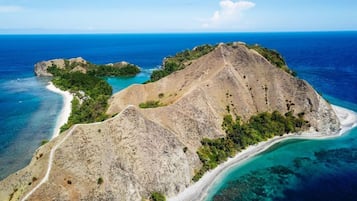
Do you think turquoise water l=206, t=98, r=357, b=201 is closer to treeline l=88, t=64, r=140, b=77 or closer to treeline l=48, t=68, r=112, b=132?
treeline l=48, t=68, r=112, b=132

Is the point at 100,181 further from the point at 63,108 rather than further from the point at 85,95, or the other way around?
the point at 85,95

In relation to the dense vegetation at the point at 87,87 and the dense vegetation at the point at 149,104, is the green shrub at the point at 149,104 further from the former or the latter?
the dense vegetation at the point at 87,87

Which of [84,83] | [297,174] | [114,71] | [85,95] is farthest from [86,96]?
[297,174]

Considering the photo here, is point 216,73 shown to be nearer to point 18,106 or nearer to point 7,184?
point 7,184

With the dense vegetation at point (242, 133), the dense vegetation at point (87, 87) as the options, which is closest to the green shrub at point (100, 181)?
the dense vegetation at point (242, 133)

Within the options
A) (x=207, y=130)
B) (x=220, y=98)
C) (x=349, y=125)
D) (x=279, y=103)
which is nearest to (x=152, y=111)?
(x=207, y=130)

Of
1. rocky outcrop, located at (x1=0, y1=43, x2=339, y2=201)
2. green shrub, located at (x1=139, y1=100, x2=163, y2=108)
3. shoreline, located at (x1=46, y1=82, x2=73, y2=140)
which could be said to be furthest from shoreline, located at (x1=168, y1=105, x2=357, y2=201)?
shoreline, located at (x1=46, y1=82, x2=73, y2=140)
